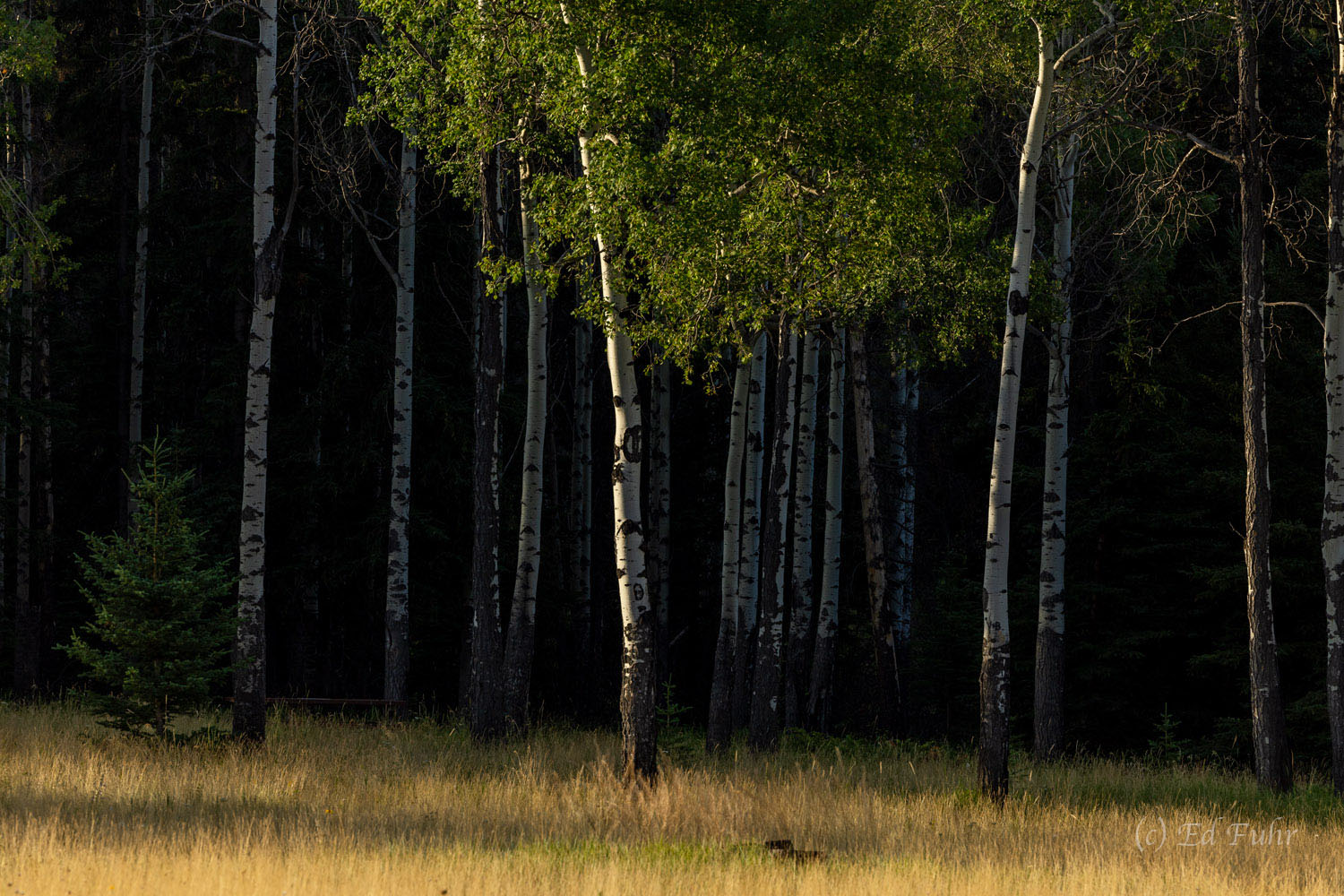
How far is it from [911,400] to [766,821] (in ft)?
45.9

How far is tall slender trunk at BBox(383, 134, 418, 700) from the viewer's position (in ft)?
54.5

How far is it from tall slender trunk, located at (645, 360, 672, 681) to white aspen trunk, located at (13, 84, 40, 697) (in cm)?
1062

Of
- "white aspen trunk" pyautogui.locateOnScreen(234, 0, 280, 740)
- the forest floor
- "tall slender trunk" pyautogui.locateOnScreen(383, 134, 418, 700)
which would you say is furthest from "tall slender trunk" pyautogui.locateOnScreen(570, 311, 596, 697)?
"white aspen trunk" pyautogui.locateOnScreen(234, 0, 280, 740)

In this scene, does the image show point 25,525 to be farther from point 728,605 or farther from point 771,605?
point 771,605

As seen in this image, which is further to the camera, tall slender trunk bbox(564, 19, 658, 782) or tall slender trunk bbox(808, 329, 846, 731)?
tall slender trunk bbox(808, 329, 846, 731)

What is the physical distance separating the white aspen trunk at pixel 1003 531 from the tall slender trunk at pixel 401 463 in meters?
8.50

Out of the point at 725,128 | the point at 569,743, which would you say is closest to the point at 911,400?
the point at 569,743

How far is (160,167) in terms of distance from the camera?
25.7m

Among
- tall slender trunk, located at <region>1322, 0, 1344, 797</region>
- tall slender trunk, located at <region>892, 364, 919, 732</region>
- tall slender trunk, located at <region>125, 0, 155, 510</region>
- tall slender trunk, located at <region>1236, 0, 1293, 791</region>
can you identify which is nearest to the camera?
tall slender trunk, located at <region>1322, 0, 1344, 797</region>

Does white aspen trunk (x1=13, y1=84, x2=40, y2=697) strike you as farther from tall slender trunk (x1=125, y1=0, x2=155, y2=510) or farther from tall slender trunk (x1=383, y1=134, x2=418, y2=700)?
tall slender trunk (x1=383, y1=134, x2=418, y2=700)

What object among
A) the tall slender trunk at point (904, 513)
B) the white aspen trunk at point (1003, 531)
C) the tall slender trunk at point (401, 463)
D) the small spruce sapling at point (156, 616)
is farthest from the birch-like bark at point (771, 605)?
the small spruce sapling at point (156, 616)

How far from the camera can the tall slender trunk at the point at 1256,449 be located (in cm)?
1301

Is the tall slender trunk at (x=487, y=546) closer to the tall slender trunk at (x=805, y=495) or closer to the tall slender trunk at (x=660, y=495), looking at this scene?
the tall slender trunk at (x=805, y=495)

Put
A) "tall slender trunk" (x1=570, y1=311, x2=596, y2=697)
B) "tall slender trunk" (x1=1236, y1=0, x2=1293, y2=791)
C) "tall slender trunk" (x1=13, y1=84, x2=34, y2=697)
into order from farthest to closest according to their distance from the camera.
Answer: "tall slender trunk" (x1=570, y1=311, x2=596, y2=697)
"tall slender trunk" (x1=13, y1=84, x2=34, y2=697)
"tall slender trunk" (x1=1236, y1=0, x2=1293, y2=791)
